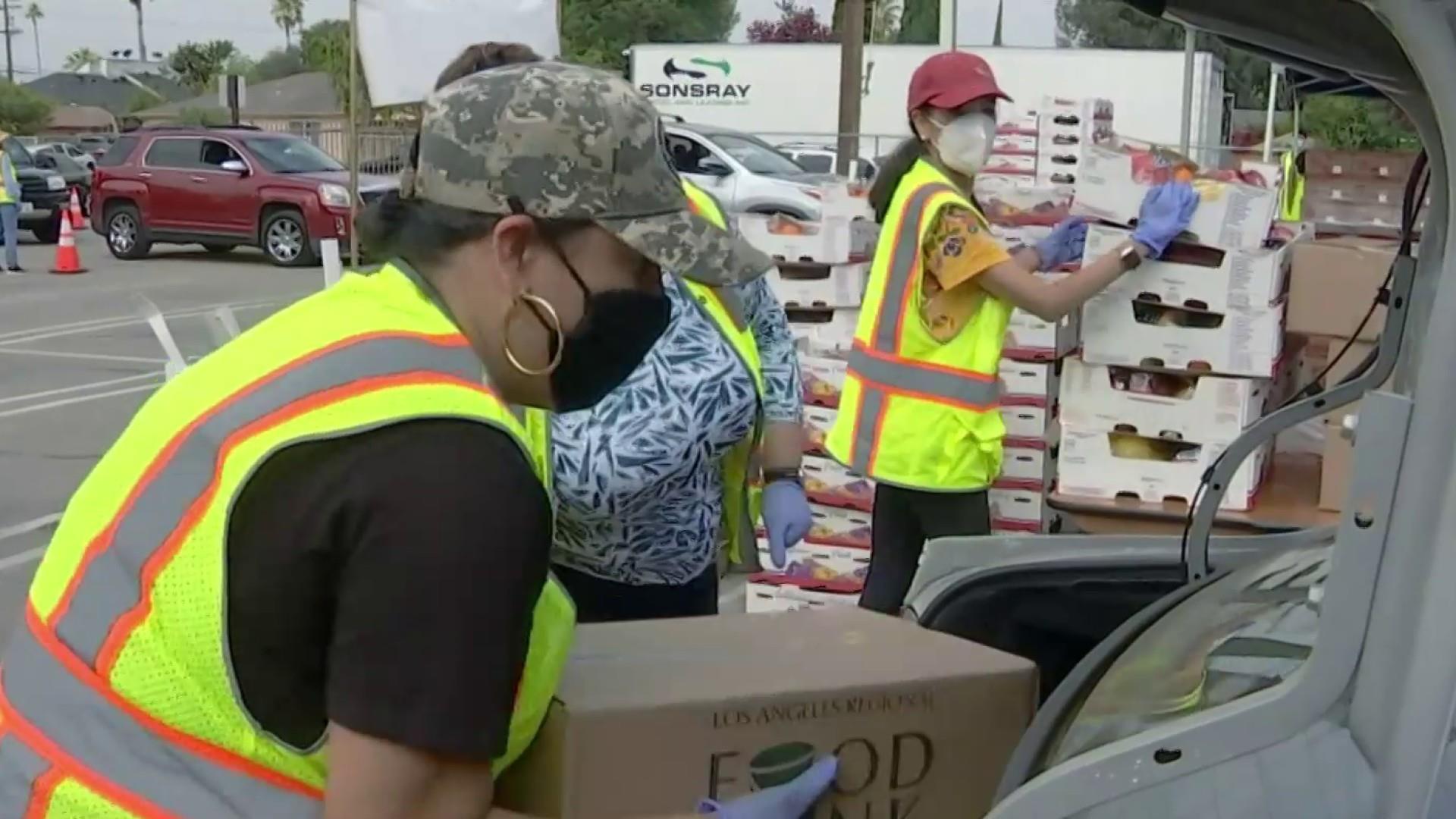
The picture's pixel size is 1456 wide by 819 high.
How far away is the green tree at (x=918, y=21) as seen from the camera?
161 ft

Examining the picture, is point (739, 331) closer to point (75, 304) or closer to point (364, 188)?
point (75, 304)

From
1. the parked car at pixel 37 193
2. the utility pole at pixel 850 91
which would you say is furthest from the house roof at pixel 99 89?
the utility pole at pixel 850 91

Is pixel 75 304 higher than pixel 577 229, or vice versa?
pixel 577 229

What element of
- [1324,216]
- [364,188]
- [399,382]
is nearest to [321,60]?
[364,188]

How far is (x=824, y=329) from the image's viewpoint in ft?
17.8

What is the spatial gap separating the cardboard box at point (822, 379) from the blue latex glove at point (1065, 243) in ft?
3.06

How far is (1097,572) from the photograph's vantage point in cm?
265

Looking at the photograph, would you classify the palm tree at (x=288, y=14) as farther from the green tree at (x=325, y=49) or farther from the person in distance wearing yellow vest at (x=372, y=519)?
the person in distance wearing yellow vest at (x=372, y=519)

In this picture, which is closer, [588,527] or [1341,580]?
[1341,580]

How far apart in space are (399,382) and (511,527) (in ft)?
0.55

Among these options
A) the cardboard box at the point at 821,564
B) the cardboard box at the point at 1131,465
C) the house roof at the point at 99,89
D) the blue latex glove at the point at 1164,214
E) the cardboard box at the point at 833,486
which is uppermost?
the blue latex glove at the point at 1164,214

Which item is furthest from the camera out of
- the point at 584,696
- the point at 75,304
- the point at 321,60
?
the point at 321,60

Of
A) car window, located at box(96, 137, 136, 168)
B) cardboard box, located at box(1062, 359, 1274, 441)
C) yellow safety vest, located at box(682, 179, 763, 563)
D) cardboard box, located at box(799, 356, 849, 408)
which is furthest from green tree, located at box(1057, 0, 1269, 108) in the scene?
car window, located at box(96, 137, 136, 168)

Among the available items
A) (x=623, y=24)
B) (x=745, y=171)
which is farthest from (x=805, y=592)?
(x=623, y=24)
